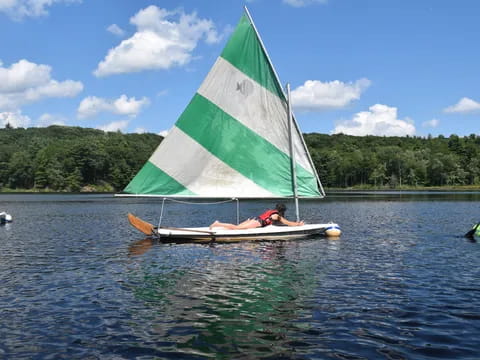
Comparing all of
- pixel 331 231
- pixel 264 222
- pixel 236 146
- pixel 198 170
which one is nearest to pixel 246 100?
pixel 236 146

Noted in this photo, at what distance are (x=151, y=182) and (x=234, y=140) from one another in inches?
218

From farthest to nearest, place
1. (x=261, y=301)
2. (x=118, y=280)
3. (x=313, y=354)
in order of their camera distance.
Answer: (x=118, y=280)
(x=261, y=301)
(x=313, y=354)

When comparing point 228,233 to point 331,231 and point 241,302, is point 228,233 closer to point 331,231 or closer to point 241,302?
point 331,231

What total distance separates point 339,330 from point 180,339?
14.1ft

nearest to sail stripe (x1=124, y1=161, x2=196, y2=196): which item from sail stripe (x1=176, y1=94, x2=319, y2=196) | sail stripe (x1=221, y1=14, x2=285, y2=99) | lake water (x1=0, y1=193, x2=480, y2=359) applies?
sail stripe (x1=176, y1=94, x2=319, y2=196)

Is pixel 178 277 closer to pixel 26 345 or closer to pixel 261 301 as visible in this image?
pixel 261 301

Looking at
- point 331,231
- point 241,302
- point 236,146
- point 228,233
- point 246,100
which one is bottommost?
point 241,302

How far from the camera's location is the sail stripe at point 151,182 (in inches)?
1050

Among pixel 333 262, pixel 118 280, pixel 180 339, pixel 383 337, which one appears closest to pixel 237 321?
pixel 180 339

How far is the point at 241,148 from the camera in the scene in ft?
90.2

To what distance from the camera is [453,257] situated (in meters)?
24.0

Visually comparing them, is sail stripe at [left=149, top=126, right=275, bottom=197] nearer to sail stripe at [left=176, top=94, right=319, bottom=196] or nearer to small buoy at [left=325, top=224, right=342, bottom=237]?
sail stripe at [left=176, top=94, right=319, bottom=196]

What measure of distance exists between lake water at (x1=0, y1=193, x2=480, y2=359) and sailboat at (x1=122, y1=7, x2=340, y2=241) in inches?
129

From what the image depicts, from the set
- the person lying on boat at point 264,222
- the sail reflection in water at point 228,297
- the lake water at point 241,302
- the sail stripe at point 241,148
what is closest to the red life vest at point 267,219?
the person lying on boat at point 264,222
